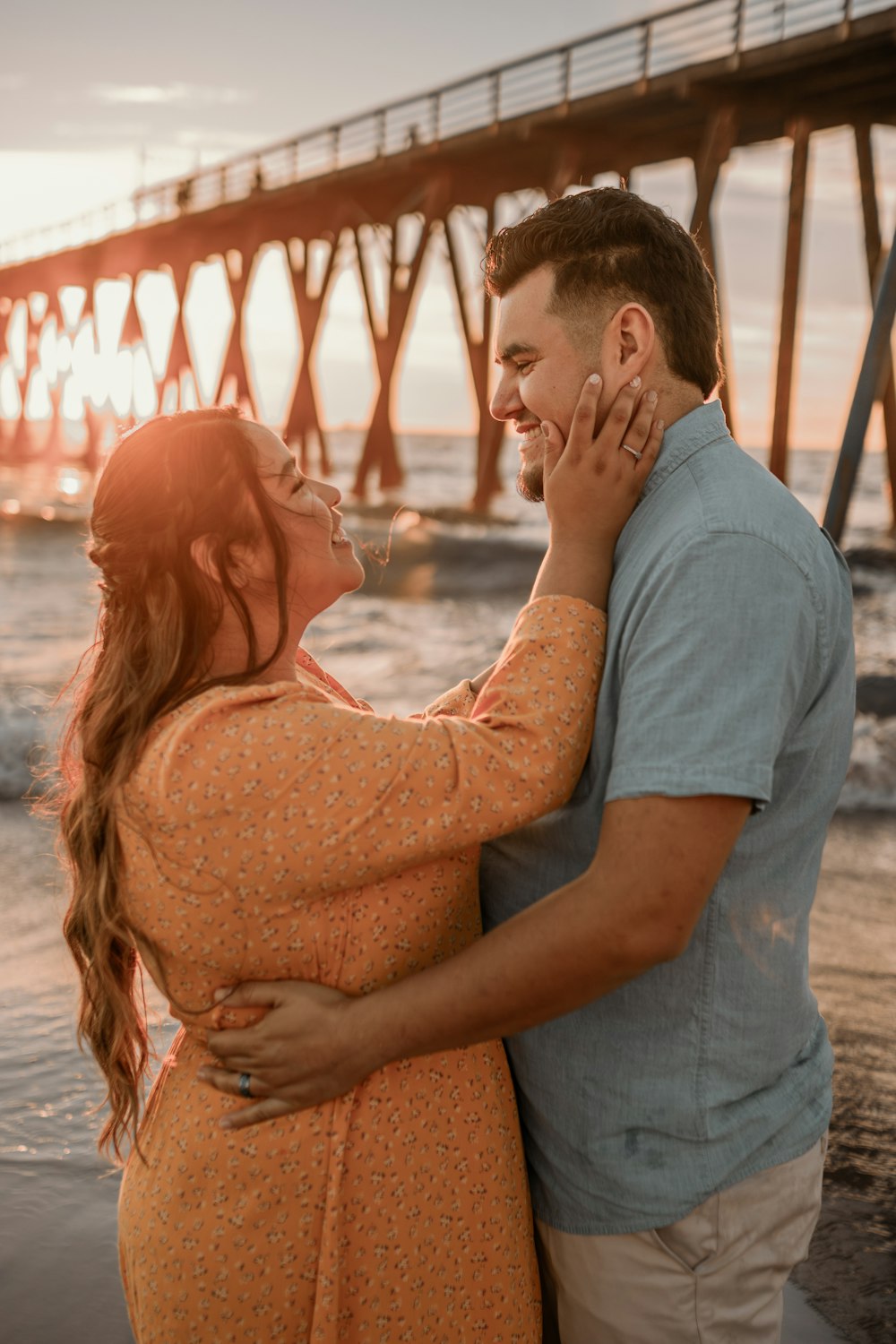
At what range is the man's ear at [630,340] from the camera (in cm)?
136

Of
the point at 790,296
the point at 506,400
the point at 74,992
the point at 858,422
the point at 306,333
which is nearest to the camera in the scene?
the point at 506,400

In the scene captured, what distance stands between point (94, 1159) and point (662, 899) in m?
2.15

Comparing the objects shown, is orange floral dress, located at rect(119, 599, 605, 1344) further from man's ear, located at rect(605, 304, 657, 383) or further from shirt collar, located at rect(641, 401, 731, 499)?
man's ear, located at rect(605, 304, 657, 383)

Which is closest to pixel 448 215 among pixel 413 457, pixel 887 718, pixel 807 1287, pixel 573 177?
pixel 573 177

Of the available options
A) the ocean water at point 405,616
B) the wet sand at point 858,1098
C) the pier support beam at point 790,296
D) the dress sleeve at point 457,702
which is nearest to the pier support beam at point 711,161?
the pier support beam at point 790,296

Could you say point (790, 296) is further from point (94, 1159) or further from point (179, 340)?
point (179, 340)

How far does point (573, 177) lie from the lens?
12.7 metres

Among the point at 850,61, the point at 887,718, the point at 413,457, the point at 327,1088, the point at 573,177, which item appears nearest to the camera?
the point at 327,1088

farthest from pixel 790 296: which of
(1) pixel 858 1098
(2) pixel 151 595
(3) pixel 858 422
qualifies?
(2) pixel 151 595

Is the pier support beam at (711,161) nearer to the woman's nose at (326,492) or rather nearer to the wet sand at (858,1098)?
the wet sand at (858,1098)

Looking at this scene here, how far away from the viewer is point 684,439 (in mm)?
1351

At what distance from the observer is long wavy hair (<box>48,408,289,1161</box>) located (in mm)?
1330

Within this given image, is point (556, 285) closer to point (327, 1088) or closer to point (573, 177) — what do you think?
point (327, 1088)

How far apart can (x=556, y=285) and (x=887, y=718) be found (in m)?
6.39
